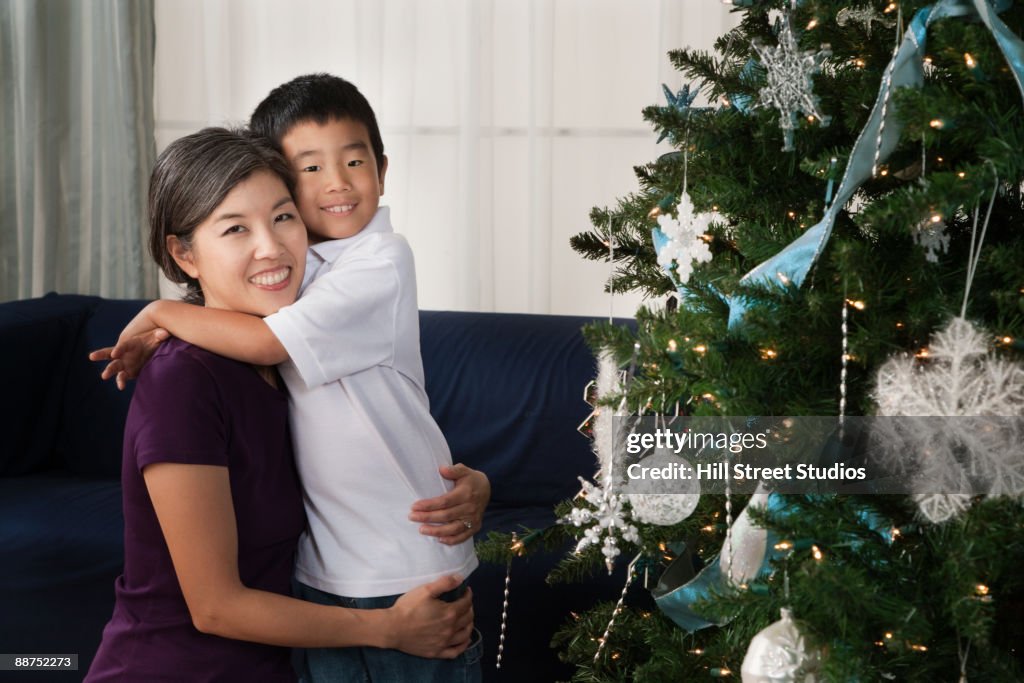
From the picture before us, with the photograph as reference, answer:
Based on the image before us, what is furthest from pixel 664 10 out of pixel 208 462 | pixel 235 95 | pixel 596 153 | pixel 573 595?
pixel 208 462

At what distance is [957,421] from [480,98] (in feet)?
9.44

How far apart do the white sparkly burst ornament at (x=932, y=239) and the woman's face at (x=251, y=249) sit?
2.34 ft

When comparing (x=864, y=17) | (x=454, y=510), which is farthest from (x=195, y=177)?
(x=864, y=17)

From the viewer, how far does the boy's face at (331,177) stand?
1346 mm

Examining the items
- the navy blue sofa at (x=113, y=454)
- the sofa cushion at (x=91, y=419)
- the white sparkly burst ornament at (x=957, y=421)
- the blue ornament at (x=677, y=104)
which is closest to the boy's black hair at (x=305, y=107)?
the blue ornament at (x=677, y=104)

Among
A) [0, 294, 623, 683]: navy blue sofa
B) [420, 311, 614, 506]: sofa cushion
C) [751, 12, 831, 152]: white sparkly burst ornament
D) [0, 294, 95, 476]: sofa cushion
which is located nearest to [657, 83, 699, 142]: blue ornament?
[751, 12, 831, 152]: white sparkly burst ornament

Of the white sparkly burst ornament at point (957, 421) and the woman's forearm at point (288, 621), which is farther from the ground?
the white sparkly burst ornament at point (957, 421)

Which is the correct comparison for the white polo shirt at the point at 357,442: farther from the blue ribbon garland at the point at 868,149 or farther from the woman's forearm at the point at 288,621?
the blue ribbon garland at the point at 868,149

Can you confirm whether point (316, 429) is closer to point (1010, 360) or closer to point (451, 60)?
point (1010, 360)

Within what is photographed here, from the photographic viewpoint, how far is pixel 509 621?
218cm

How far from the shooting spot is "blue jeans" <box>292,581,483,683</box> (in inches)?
46.9

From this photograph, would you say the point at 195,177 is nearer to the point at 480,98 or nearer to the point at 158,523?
the point at 158,523

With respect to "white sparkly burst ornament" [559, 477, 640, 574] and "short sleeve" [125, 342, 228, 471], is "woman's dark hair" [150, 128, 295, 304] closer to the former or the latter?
"short sleeve" [125, 342, 228, 471]

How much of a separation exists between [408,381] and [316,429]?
0.15m
